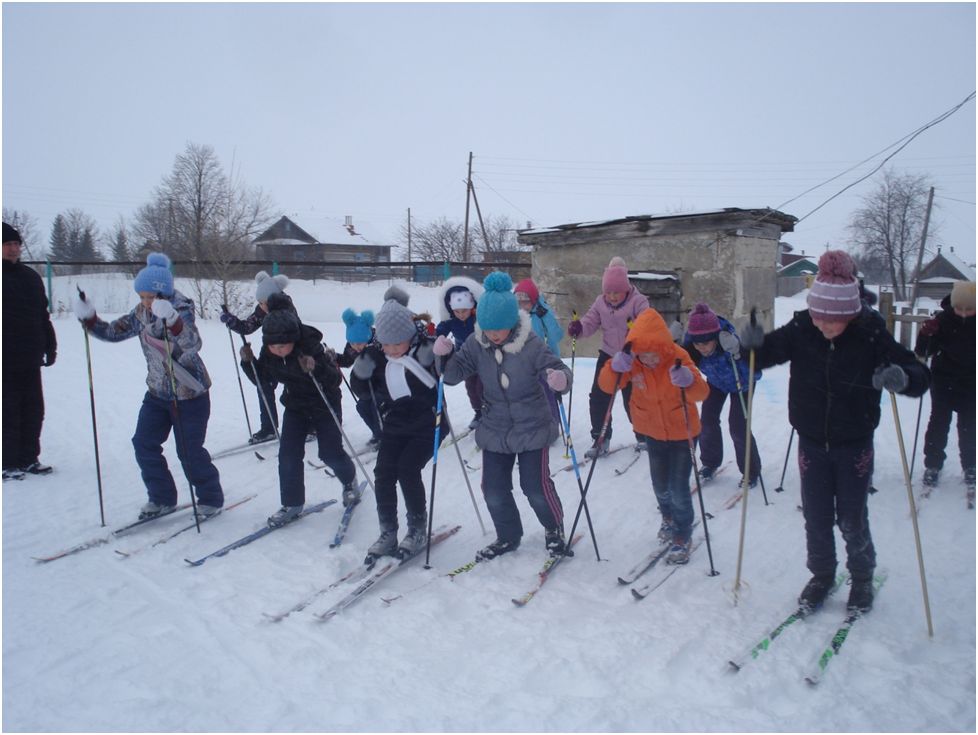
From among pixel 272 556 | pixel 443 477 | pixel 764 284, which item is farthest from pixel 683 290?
pixel 272 556

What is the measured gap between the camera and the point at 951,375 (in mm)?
4789

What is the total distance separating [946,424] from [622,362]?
10.2ft

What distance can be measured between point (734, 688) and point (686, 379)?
5.14ft

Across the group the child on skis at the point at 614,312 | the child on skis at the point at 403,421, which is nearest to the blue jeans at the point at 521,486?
the child on skis at the point at 403,421

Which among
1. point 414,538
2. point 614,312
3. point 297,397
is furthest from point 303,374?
point 614,312

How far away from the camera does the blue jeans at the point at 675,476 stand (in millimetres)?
3791

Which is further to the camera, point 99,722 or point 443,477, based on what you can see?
point 443,477

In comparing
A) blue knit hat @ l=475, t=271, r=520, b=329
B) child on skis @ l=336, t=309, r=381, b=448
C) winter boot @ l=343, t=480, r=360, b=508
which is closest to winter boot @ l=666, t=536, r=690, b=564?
blue knit hat @ l=475, t=271, r=520, b=329

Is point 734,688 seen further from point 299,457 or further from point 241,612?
point 299,457

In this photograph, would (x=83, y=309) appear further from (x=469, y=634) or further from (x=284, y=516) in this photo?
(x=469, y=634)

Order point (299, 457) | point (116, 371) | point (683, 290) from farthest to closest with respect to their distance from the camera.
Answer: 1. point (116, 371)
2. point (683, 290)
3. point (299, 457)

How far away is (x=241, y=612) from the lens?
334cm

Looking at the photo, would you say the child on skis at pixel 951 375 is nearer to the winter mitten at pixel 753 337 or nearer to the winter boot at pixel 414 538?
the winter mitten at pixel 753 337

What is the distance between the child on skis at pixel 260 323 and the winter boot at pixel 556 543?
9.37 ft
